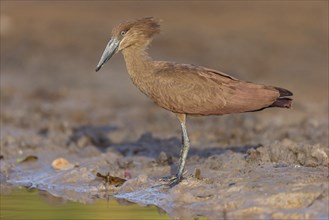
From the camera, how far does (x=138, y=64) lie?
1037 centimetres

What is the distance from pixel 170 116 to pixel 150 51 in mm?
4483

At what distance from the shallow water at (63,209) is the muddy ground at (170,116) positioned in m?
0.21

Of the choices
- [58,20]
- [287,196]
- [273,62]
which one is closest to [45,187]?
[287,196]

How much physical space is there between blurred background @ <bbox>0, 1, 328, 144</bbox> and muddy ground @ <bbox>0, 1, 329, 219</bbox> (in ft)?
0.11

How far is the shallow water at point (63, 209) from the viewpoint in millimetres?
9586

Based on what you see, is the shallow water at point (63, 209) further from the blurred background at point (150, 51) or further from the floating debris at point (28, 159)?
the blurred background at point (150, 51)

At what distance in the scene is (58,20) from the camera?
22438 millimetres

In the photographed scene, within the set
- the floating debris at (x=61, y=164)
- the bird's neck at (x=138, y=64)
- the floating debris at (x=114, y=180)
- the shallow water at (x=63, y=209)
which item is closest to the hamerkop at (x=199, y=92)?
the bird's neck at (x=138, y=64)

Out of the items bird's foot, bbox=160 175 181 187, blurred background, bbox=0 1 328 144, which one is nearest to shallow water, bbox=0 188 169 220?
bird's foot, bbox=160 175 181 187

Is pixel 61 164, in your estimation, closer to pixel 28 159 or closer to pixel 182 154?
pixel 28 159

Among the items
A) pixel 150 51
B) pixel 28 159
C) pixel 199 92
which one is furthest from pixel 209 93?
pixel 150 51

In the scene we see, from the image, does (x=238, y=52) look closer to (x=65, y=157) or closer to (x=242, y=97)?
(x=65, y=157)

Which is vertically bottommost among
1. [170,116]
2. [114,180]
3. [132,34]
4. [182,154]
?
[114,180]

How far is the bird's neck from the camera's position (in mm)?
10250
